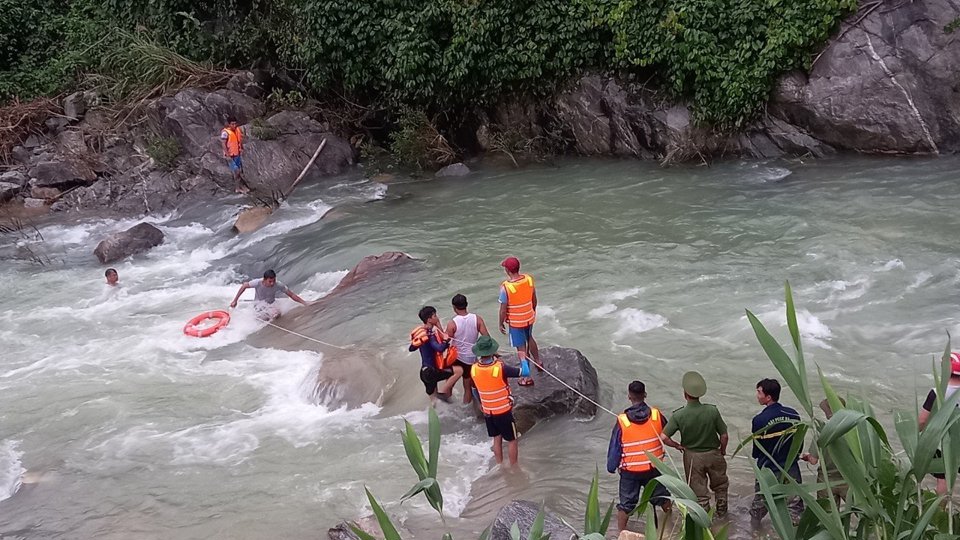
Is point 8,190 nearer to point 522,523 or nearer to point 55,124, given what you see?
point 55,124

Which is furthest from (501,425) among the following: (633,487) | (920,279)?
(920,279)

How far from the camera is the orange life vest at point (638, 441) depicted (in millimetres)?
6027

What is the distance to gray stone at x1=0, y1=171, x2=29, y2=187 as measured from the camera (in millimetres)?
20750

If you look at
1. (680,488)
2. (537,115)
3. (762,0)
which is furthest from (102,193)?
(680,488)

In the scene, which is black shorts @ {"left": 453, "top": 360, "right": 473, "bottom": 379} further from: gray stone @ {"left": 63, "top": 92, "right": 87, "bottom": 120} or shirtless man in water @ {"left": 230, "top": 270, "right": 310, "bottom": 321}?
gray stone @ {"left": 63, "top": 92, "right": 87, "bottom": 120}

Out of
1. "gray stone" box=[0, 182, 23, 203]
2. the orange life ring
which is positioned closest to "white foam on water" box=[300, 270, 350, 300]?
the orange life ring

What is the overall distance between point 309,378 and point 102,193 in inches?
512

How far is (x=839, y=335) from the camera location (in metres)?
9.75

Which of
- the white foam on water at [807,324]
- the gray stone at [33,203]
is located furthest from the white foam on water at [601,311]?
the gray stone at [33,203]

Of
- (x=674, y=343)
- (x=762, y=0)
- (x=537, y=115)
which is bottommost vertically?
(x=674, y=343)

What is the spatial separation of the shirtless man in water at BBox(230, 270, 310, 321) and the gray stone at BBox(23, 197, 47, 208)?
11.0 m

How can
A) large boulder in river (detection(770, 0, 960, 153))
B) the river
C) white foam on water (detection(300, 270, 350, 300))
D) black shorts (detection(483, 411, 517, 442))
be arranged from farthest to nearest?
large boulder in river (detection(770, 0, 960, 153)) → white foam on water (detection(300, 270, 350, 300)) → the river → black shorts (detection(483, 411, 517, 442))

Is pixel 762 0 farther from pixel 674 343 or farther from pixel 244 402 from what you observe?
pixel 244 402

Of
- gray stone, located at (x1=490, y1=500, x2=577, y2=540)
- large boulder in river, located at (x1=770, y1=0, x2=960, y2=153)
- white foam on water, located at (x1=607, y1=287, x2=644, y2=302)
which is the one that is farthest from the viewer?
large boulder in river, located at (x1=770, y1=0, x2=960, y2=153)
